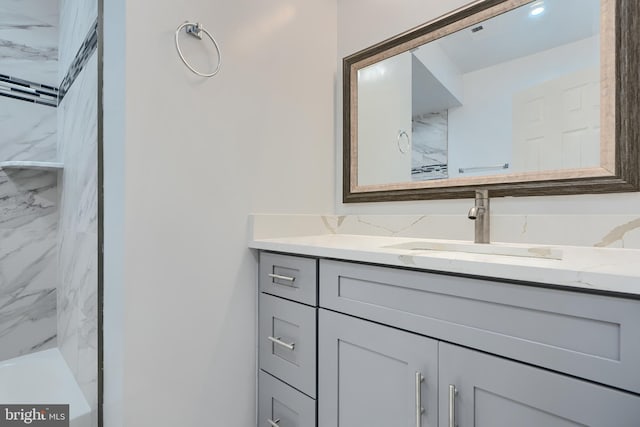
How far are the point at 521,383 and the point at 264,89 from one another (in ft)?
4.35

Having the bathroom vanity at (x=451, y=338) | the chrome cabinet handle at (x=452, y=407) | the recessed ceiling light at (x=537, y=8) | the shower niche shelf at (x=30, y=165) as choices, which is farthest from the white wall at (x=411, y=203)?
the shower niche shelf at (x=30, y=165)

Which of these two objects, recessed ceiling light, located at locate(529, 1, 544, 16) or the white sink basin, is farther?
recessed ceiling light, located at locate(529, 1, 544, 16)

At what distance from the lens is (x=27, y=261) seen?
1.93m

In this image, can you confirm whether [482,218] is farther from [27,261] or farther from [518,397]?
[27,261]

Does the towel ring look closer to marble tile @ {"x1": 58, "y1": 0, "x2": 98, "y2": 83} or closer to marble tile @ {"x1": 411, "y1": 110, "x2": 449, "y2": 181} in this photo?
marble tile @ {"x1": 58, "y1": 0, "x2": 98, "y2": 83}

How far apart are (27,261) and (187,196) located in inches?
57.5

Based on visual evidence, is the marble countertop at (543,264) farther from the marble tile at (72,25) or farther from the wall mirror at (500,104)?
the marble tile at (72,25)

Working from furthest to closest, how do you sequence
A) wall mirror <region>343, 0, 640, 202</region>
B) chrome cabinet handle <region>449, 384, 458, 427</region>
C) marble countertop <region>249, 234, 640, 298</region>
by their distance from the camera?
wall mirror <region>343, 0, 640, 202</region>
chrome cabinet handle <region>449, 384, 458, 427</region>
marble countertop <region>249, 234, 640, 298</region>

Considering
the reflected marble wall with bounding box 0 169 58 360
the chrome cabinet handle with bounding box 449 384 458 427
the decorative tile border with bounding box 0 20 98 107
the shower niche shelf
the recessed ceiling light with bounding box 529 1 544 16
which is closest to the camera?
the chrome cabinet handle with bounding box 449 384 458 427

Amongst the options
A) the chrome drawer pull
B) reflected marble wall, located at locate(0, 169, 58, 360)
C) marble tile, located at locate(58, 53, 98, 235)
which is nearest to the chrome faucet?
the chrome drawer pull

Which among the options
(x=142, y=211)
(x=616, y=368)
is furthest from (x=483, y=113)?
(x=142, y=211)

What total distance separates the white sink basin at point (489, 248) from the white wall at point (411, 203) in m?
0.13

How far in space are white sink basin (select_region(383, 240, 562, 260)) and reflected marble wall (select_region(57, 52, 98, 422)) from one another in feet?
3.97

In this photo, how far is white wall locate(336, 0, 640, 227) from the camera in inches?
39.9
